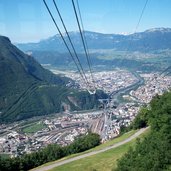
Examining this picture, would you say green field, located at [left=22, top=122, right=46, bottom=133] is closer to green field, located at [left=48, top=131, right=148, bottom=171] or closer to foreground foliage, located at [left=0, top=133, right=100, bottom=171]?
foreground foliage, located at [left=0, top=133, right=100, bottom=171]

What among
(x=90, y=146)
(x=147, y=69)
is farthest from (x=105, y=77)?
(x=90, y=146)

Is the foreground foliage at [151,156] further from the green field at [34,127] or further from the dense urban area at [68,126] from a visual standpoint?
the green field at [34,127]

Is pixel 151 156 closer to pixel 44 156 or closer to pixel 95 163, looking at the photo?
pixel 95 163

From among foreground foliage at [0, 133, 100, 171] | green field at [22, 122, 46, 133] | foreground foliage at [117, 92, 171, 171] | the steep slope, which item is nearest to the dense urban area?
green field at [22, 122, 46, 133]

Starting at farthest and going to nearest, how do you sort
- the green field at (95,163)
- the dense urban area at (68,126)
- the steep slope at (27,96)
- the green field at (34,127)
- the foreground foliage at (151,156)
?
the steep slope at (27,96)
the green field at (34,127)
the dense urban area at (68,126)
the green field at (95,163)
the foreground foliage at (151,156)

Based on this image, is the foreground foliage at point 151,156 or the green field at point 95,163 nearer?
the foreground foliage at point 151,156

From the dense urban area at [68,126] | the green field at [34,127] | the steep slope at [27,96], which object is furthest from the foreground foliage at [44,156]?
the steep slope at [27,96]

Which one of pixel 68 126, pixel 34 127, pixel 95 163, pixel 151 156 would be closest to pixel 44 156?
pixel 95 163
